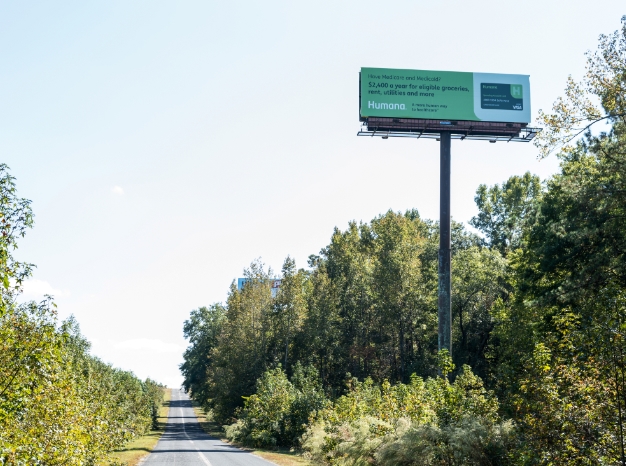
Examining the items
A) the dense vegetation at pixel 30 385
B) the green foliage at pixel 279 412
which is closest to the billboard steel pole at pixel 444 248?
the green foliage at pixel 279 412

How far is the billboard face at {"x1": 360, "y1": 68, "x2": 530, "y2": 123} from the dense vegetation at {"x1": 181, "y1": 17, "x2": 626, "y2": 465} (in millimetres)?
7629

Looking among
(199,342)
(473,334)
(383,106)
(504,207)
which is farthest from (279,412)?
(199,342)

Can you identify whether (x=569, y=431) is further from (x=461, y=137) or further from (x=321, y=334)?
(x=321, y=334)

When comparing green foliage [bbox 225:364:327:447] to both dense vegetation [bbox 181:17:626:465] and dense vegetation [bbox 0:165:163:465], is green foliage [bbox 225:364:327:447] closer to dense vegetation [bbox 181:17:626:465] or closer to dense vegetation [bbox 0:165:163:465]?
dense vegetation [bbox 181:17:626:465]

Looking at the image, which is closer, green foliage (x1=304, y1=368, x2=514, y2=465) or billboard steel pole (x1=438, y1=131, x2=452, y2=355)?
green foliage (x1=304, y1=368, x2=514, y2=465)

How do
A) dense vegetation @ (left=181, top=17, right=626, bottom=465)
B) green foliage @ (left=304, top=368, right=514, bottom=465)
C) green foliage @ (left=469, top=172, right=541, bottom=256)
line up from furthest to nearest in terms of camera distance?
green foliage @ (left=469, top=172, right=541, bottom=256), green foliage @ (left=304, top=368, right=514, bottom=465), dense vegetation @ (left=181, top=17, right=626, bottom=465)

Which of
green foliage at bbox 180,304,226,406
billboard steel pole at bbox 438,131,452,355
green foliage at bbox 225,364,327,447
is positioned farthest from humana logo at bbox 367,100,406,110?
green foliage at bbox 180,304,226,406

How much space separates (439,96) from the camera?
133ft

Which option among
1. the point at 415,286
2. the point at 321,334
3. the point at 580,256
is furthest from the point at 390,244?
the point at 580,256

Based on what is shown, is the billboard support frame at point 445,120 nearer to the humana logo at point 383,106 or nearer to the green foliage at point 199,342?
the humana logo at point 383,106

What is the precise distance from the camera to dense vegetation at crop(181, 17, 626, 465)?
10602 mm

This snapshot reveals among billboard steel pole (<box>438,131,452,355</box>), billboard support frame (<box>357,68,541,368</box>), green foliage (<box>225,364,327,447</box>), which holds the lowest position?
green foliage (<box>225,364,327,447</box>)

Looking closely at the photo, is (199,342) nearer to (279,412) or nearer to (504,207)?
(504,207)

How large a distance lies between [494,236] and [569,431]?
57317 mm
